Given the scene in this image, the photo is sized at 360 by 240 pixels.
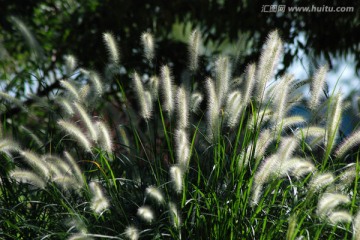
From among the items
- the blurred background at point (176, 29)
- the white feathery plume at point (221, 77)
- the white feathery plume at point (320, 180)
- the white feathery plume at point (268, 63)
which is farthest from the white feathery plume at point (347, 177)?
the blurred background at point (176, 29)

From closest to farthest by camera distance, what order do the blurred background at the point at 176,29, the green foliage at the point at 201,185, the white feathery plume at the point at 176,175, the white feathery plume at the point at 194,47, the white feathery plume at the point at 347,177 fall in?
the white feathery plume at the point at 176,175, the green foliage at the point at 201,185, the white feathery plume at the point at 347,177, the white feathery plume at the point at 194,47, the blurred background at the point at 176,29

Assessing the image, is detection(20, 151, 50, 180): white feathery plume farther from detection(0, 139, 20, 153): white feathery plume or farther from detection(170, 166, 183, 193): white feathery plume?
detection(170, 166, 183, 193): white feathery plume

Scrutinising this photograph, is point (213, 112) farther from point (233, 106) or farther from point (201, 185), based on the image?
point (201, 185)

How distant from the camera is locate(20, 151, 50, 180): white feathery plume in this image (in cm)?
224

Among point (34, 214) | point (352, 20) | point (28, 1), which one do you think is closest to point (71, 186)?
point (34, 214)

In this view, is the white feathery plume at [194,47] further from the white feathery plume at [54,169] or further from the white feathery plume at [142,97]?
the white feathery plume at [54,169]

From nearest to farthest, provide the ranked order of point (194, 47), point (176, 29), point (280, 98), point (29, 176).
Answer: point (29, 176) < point (280, 98) < point (194, 47) < point (176, 29)

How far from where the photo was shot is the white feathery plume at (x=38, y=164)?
7.36 feet

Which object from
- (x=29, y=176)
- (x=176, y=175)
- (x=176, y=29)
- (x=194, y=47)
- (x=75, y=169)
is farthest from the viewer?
(x=176, y=29)

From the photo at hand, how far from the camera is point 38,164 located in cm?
228

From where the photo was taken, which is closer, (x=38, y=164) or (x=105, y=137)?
(x=38, y=164)

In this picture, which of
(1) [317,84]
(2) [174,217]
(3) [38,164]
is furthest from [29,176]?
(1) [317,84]

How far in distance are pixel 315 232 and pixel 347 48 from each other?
10.8 ft

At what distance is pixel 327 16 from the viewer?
5082 millimetres
